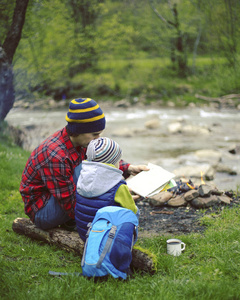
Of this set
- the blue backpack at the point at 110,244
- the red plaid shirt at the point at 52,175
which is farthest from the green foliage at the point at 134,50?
the blue backpack at the point at 110,244

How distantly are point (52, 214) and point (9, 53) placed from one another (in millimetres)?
4333

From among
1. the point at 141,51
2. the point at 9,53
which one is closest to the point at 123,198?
the point at 9,53

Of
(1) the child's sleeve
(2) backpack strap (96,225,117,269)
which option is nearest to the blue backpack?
(2) backpack strap (96,225,117,269)

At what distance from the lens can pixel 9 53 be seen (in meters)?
6.65

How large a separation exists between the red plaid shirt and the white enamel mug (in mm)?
932

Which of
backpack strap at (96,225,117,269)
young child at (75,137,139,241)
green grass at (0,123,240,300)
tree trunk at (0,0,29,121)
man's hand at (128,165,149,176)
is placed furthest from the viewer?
tree trunk at (0,0,29,121)

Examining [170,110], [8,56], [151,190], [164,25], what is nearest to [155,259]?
[151,190]

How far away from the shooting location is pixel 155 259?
112 inches

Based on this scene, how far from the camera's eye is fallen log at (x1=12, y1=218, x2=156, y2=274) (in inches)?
111

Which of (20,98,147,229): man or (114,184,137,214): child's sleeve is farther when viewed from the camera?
(20,98,147,229): man

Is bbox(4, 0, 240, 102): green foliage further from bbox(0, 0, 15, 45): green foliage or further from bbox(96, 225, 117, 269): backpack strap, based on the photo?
bbox(96, 225, 117, 269): backpack strap

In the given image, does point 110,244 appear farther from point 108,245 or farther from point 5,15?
point 5,15

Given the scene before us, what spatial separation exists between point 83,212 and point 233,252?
1.28 metres

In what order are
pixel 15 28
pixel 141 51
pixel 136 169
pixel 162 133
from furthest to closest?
pixel 141 51, pixel 162 133, pixel 15 28, pixel 136 169
